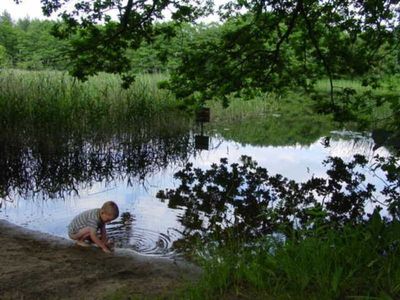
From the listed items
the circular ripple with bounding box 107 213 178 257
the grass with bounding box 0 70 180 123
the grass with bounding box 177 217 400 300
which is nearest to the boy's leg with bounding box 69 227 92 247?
the circular ripple with bounding box 107 213 178 257

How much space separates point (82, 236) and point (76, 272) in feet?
2.97

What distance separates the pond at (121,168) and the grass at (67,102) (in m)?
0.28

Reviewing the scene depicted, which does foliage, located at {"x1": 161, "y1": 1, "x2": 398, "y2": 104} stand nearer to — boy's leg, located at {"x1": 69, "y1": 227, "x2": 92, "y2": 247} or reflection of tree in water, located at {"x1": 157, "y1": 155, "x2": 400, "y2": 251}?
reflection of tree in water, located at {"x1": 157, "y1": 155, "x2": 400, "y2": 251}

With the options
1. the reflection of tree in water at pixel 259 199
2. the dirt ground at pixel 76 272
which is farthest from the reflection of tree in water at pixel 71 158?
the dirt ground at pixel 76 272

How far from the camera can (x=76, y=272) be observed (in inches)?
156

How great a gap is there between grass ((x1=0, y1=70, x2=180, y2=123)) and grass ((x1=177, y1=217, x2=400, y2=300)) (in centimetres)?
587

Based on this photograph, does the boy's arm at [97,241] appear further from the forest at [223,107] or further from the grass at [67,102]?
the grass at [67,102]

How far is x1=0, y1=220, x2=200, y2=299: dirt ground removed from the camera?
347cm

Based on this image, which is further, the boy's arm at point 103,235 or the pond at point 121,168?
the pond at point 121,168

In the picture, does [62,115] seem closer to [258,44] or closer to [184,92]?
[184,92]

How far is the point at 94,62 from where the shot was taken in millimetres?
6973

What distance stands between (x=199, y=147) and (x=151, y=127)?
128cm

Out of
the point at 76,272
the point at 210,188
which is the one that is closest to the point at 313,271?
the point at 76,272

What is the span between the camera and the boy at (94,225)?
477 centimetres
